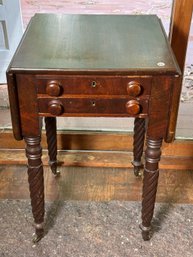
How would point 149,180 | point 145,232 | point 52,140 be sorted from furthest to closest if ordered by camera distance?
point 52,140 → point 145,232 → point 149,180

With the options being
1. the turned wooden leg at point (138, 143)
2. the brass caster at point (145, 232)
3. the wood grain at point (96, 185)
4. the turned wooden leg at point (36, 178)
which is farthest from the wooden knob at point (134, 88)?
the wood grain at point (96, 185)

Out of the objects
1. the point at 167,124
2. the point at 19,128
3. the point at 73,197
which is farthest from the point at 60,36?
the point at 73,197

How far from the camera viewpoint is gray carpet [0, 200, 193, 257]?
1.38m

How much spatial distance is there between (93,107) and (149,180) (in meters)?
0.34

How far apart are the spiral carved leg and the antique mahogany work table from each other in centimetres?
34

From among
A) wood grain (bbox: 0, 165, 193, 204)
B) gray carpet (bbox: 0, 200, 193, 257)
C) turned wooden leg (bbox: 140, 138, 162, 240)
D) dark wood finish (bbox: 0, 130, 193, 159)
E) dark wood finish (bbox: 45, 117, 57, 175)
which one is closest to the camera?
turned wooden leg (bbox: 140, 138, 162, 240)

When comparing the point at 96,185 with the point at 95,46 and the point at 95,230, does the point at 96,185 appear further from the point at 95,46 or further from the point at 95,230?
Answer: the point at 95,46

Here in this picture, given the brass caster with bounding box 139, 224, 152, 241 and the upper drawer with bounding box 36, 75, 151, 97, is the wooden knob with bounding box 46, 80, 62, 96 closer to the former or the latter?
the upper drawer with bounding box 36, 75, 151, 97

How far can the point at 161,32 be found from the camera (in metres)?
1.24

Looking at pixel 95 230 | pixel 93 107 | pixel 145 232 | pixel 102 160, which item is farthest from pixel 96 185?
pixel 93 107

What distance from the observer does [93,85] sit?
41.2 inches

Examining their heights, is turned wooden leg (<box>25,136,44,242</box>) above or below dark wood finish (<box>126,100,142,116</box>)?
below

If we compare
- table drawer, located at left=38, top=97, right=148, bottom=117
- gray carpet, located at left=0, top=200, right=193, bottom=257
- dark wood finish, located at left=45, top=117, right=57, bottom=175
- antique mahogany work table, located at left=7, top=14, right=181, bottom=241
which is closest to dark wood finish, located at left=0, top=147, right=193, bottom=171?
dark wood finish, located at left=45, top=117, right=57, bottom=175

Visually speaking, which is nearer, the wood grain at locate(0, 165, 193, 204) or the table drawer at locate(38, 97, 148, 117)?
the table drawer at locate(38, 97, 148, 117)
